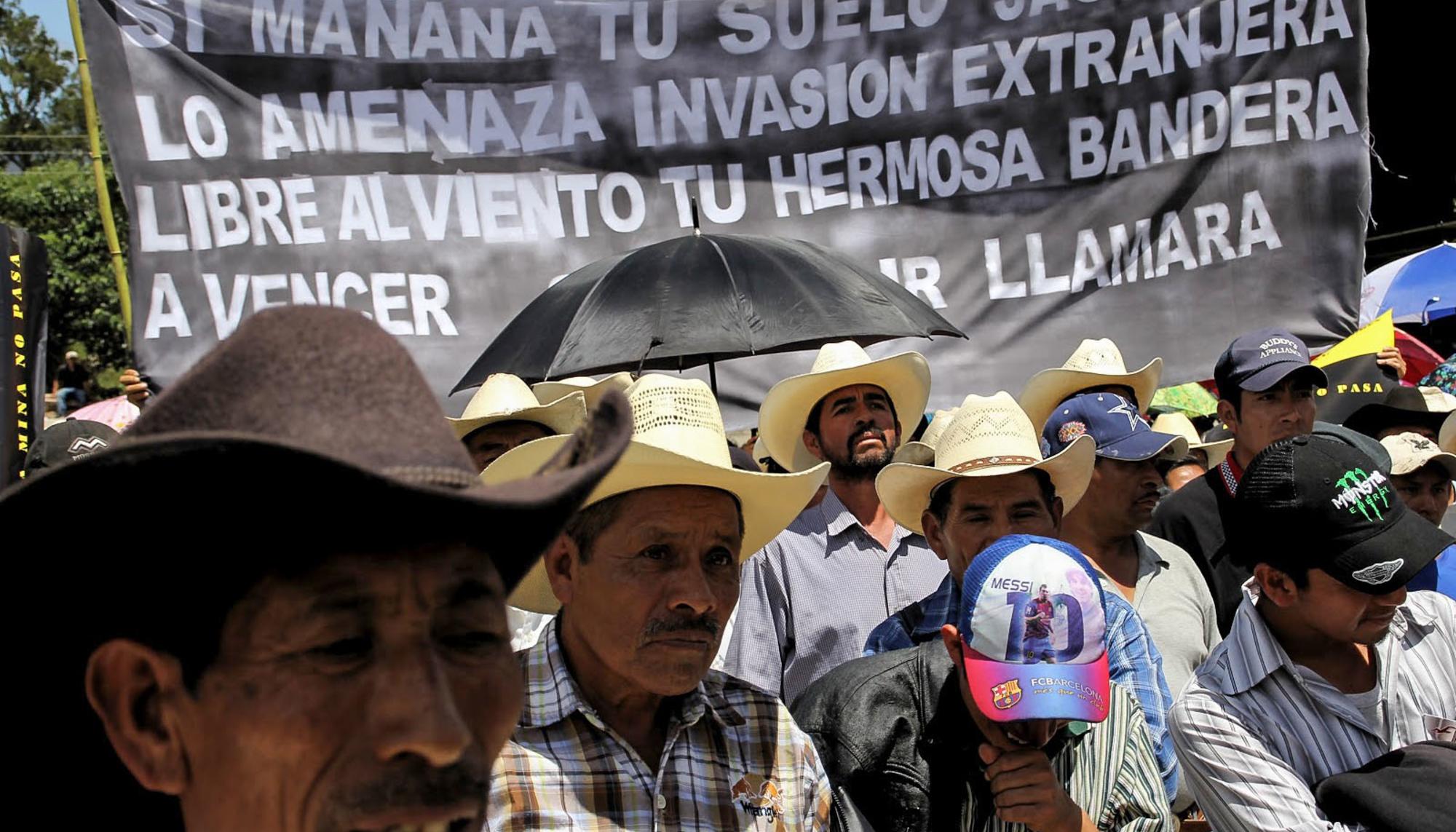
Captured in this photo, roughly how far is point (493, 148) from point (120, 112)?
1.38 m

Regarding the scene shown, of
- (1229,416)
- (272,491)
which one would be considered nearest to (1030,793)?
(272,491)

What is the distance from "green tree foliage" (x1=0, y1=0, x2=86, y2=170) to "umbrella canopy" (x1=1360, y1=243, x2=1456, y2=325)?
4225 centimetres

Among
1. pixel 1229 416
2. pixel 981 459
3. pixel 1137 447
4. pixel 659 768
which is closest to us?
pixel 659 768

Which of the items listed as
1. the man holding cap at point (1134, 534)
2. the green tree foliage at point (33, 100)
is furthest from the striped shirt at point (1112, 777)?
the green tree foliage at point (33, 100)

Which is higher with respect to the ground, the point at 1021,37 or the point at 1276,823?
the point at 1021,37

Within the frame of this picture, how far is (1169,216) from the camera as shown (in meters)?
5.28

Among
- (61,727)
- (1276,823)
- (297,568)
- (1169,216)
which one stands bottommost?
(1276,823)

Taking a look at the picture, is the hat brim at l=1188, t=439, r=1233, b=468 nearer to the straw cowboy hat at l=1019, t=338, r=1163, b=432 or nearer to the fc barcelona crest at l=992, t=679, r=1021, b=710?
the straw cowboy hat at l=1019, t=338, r=1163, b=432

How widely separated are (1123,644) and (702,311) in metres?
1.58

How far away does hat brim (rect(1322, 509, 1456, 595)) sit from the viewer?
9.33 feet

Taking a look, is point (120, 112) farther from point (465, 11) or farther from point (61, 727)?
point (61, 727)

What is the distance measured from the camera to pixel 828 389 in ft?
15.8

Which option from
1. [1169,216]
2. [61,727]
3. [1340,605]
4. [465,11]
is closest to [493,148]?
[465,11]

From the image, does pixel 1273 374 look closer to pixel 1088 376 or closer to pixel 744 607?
pixel 1088 376
